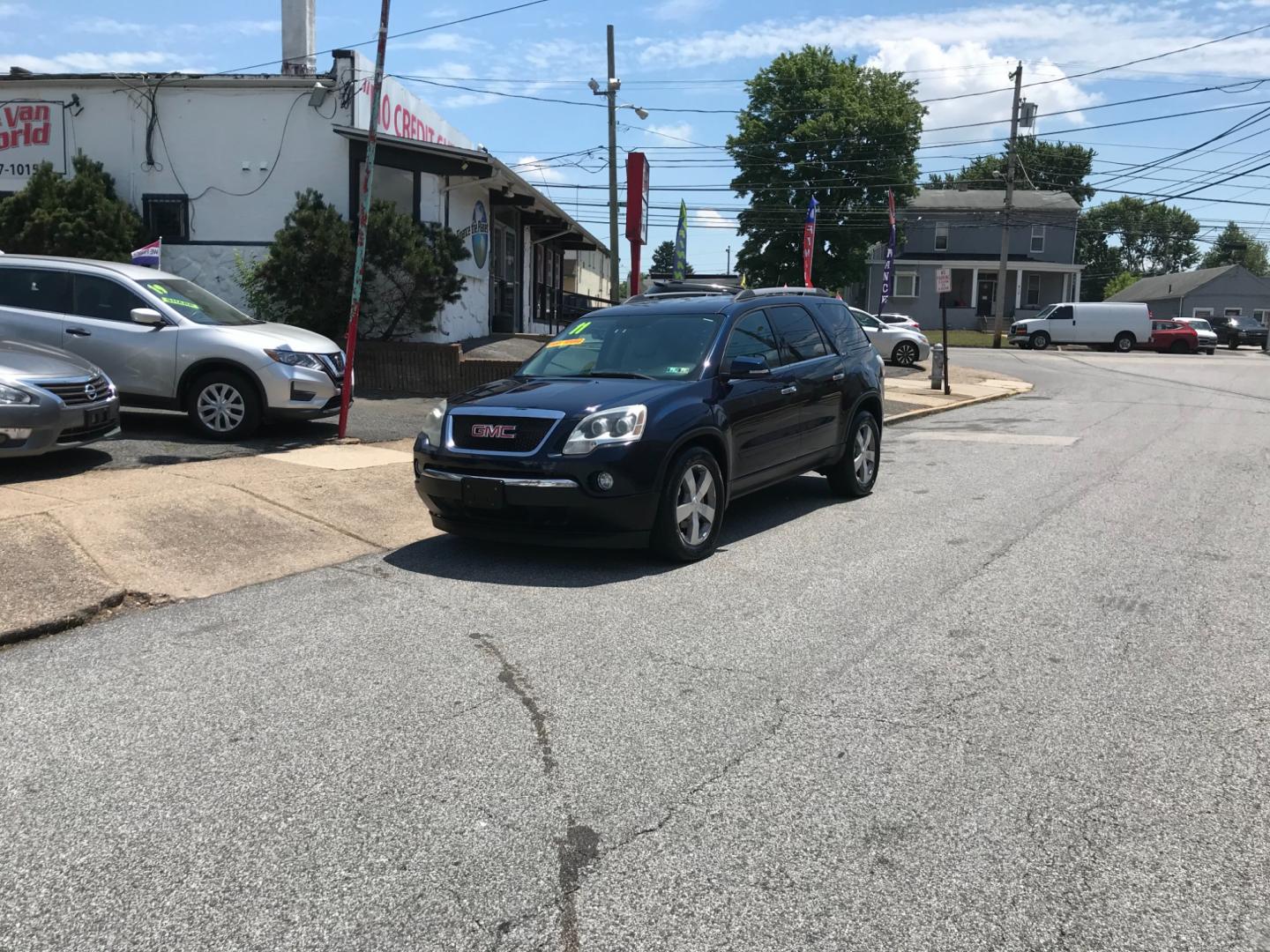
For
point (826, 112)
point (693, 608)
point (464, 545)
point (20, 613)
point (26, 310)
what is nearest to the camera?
point (20, 613)

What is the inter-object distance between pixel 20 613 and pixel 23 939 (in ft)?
10.6

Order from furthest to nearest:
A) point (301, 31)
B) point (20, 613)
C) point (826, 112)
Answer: point (826, 112) → point (301, 31) → point (20, 613)

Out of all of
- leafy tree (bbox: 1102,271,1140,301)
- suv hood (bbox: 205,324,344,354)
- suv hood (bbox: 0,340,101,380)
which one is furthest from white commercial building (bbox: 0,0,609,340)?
leafy tree (bbox: 1102,271,1140,301)

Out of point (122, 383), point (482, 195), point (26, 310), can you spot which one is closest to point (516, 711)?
point (122, 383)

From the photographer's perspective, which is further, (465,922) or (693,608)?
(693,608)

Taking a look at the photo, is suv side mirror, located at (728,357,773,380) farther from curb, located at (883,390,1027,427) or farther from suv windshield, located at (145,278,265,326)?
curb, located at (883,390,1027,427)

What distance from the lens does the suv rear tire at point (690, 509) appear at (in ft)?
22.0

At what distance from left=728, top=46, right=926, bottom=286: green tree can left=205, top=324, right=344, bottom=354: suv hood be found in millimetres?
43016

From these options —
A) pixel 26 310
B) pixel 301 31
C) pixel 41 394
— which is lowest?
pixel 41 394

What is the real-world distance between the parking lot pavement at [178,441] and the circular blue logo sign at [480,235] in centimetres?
639

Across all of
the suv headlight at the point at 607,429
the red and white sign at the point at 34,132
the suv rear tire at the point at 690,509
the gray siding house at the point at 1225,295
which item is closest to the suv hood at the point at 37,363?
the suv headlight at the point at 607,429

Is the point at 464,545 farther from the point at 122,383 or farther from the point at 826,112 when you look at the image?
the point at 826,112

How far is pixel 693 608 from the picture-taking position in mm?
5898

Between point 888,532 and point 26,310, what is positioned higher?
point 26,310
